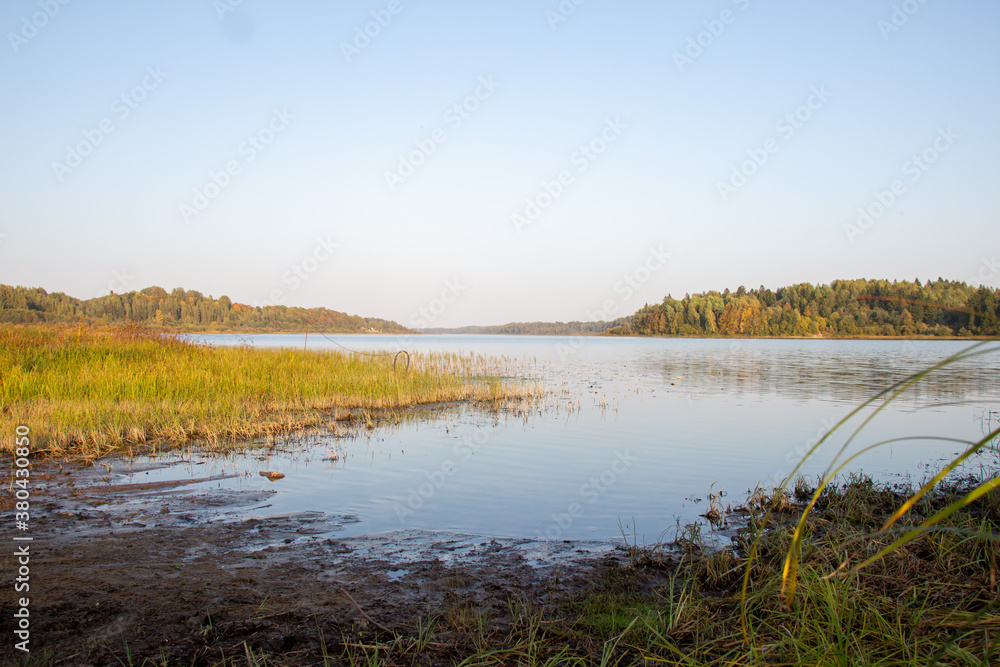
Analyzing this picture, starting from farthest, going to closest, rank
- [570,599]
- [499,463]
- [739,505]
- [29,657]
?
[499,463]
[739,505]
[570,599]
[29,657]

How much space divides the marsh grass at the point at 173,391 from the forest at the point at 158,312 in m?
3.91

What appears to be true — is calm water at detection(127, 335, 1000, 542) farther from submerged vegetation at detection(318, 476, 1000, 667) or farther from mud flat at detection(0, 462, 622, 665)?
submerged vegetation at detection(318, 476, 1000, 667)

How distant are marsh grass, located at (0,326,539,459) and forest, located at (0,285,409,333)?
3.91 meters

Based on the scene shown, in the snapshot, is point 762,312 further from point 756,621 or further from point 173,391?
point 756,621

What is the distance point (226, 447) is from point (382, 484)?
141 inches

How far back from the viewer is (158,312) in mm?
36625

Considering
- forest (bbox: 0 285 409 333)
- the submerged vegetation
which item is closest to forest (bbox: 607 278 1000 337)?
forest (bbox: 0 285 409 333)

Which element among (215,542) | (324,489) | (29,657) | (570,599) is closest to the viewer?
(29,657)

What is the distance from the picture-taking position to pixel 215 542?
18.5 ft

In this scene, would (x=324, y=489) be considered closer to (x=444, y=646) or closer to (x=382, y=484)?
(x=382, y=484)

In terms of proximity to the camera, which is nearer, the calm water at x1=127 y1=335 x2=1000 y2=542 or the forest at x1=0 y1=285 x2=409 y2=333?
the calm water at x1=127 y1=335 x2=1000 y2=542

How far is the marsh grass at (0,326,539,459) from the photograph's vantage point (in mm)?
10516

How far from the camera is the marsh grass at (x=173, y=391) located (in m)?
10.5

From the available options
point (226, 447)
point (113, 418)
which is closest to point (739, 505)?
point (226, 447)
